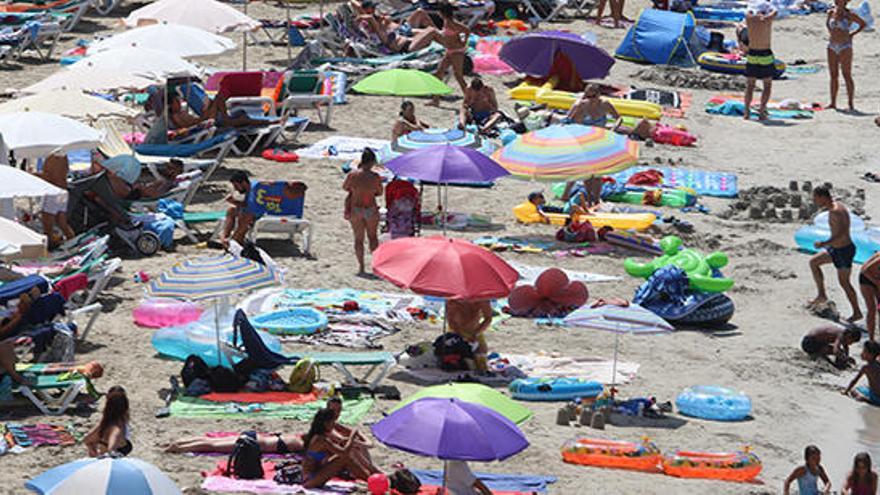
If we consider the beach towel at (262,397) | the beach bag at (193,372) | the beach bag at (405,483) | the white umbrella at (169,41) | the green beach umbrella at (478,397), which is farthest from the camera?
the white umbrella at (169,41)

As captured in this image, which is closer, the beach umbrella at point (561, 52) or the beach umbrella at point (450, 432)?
the beach umbrella at point (450, 432)

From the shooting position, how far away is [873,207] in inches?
854

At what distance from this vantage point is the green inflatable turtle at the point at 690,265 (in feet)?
55.1

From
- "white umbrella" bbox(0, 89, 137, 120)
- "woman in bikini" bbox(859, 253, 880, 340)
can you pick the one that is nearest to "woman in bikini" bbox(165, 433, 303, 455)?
"white umbrella" bbox(0, 89, 137, 120)

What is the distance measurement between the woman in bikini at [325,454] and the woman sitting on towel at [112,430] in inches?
45.7

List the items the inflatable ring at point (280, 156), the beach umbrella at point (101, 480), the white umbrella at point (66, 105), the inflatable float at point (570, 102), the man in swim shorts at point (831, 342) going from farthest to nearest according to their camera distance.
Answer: the inflatable float at point (570, 102)
the inflatable ring at point (280, 156)
the white umbrella at point (66, 105)
the man in swim shorts at point (831, 342)
the beach umbrella at point (101, 480)

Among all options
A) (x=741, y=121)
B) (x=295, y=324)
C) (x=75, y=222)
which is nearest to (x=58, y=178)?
(x=75, y=222)

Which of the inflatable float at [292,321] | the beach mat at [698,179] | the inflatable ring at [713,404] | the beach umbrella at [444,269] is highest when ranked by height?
the beach umbrella at [444,269]

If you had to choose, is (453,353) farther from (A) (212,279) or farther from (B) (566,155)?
(B) (566,155)

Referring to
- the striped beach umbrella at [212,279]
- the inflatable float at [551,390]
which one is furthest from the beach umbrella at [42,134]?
the inflatable float at [551,390]

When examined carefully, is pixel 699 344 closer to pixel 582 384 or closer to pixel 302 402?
pixel 582 384

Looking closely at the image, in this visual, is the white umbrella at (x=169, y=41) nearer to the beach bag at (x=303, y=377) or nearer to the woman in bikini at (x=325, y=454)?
the beach bag at (x=303, y=377)

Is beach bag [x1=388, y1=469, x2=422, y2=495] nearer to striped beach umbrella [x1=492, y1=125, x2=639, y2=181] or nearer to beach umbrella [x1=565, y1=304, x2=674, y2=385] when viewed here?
beach umbrella [x1=565, y1=304, x2=674, y2=385]

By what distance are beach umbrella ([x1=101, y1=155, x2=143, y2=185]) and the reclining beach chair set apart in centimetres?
418
